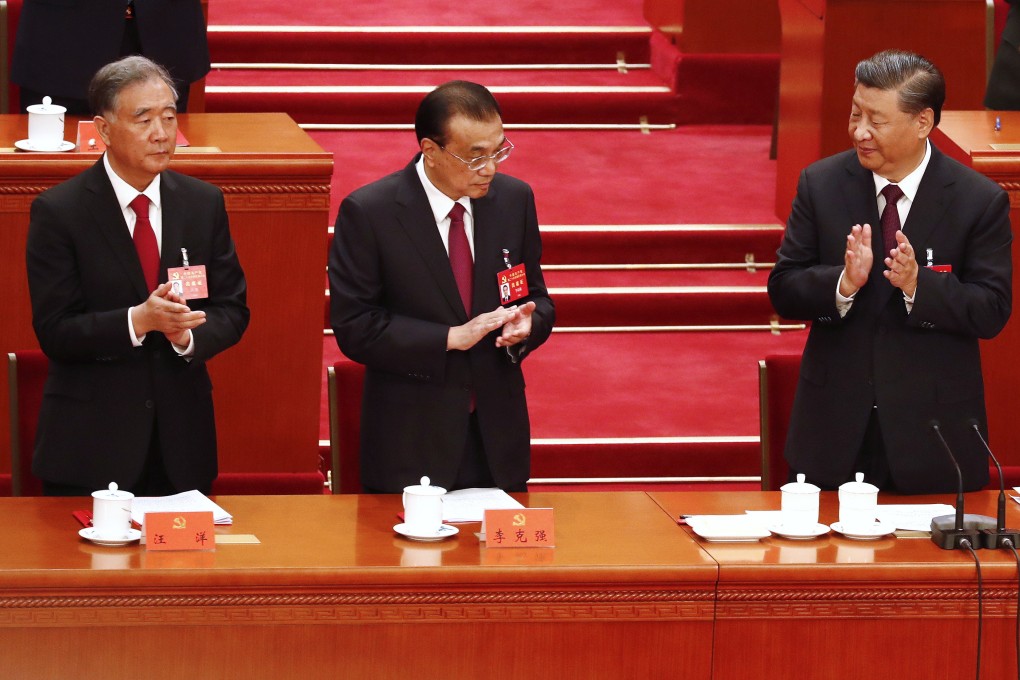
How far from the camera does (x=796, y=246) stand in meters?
3.70

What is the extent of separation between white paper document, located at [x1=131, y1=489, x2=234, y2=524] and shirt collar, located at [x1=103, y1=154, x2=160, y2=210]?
60 cm

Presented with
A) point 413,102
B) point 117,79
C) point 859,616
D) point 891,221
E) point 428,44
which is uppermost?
point 428,44

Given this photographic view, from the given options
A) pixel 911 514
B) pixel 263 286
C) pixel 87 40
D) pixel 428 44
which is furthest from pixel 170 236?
pixel 428 44

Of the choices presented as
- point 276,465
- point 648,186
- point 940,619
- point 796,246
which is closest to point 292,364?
point 276,465

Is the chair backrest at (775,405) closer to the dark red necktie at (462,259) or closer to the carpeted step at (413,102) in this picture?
the dark red necktie at (462,259)

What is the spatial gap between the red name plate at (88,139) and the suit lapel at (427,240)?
1077 millimetres

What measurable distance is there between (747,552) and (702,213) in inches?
125

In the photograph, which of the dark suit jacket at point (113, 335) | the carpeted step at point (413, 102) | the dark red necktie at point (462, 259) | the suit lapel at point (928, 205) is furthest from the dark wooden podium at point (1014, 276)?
the carpeted step at point (413, 102)

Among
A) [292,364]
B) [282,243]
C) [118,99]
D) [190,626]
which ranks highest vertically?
[118,99]

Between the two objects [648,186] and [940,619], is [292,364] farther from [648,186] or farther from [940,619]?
[648,186]

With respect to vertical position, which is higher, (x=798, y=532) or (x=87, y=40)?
(x=87, y=40)

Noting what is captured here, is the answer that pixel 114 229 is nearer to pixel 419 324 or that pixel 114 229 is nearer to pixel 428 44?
pixel 419 324

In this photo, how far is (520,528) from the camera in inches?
127

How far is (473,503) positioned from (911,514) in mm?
872
